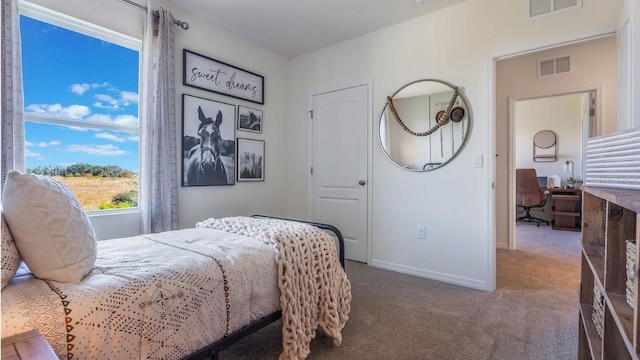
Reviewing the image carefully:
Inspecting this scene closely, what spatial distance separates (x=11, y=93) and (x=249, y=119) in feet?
6.75

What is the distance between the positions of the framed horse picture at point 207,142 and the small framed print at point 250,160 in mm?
112

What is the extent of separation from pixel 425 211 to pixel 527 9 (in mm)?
1944

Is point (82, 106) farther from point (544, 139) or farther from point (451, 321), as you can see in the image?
point (544, 139)

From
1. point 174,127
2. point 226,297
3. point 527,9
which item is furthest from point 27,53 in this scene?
point 527,9

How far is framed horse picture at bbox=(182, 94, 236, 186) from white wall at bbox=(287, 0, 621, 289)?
143cm

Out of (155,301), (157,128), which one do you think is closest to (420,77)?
(157,128)

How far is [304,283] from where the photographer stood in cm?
167

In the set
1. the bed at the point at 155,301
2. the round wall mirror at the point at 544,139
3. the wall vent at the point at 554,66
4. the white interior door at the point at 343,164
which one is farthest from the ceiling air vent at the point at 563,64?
the bed at the point at 155,301

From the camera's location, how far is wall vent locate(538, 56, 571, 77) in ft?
12.3

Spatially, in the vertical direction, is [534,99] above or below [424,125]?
above

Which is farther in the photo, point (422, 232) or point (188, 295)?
point (422, 232)

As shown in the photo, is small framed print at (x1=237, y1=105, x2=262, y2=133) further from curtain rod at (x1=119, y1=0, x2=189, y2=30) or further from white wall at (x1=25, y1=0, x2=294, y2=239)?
curtain rod at (x1=119, y1=0, x2=189, y2=30)

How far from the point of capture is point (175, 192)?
9.19 ft

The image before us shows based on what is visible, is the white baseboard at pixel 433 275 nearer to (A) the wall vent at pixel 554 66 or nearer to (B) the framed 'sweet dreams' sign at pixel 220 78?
(B) the framed 'sweet dreams' sign at pixel 220 78
